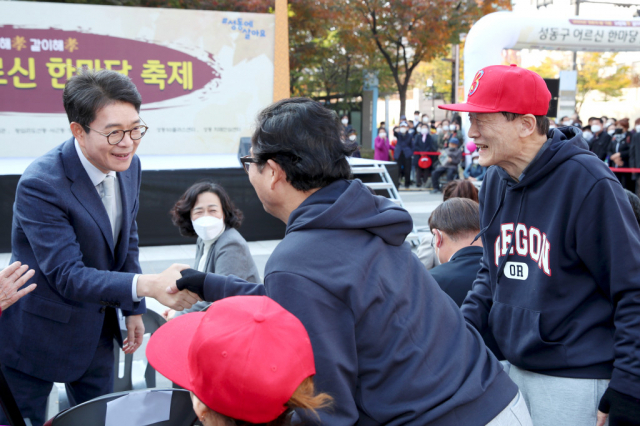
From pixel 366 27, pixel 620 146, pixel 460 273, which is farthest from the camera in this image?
pixel 366 27

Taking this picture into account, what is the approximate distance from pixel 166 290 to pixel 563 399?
131cm

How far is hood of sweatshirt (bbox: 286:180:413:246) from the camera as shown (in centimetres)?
118

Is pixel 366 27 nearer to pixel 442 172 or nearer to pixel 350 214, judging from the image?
pixel 442 172

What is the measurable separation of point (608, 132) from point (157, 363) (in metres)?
14.0

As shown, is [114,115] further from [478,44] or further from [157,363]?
[478,44]

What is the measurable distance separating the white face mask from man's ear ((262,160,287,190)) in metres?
1.99

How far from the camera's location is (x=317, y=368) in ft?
3.57

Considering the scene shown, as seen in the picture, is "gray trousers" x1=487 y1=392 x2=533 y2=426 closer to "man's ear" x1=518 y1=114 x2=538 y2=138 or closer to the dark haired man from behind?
the dark haired man from behind

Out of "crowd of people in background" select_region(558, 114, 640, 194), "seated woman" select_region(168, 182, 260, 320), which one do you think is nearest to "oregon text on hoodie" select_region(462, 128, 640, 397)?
"seated woman" select_region(168, 182, 260, 320)

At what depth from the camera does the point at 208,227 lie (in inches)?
128

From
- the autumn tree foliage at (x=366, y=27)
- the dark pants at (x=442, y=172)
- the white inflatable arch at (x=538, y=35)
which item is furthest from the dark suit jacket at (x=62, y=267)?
the autumn tree foliage at (x=366, y=27)

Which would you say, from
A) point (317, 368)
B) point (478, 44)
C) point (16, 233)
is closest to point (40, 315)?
point (16, 233)

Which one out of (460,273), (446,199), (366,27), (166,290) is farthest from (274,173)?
(366,27)

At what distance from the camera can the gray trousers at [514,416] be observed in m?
1.28
